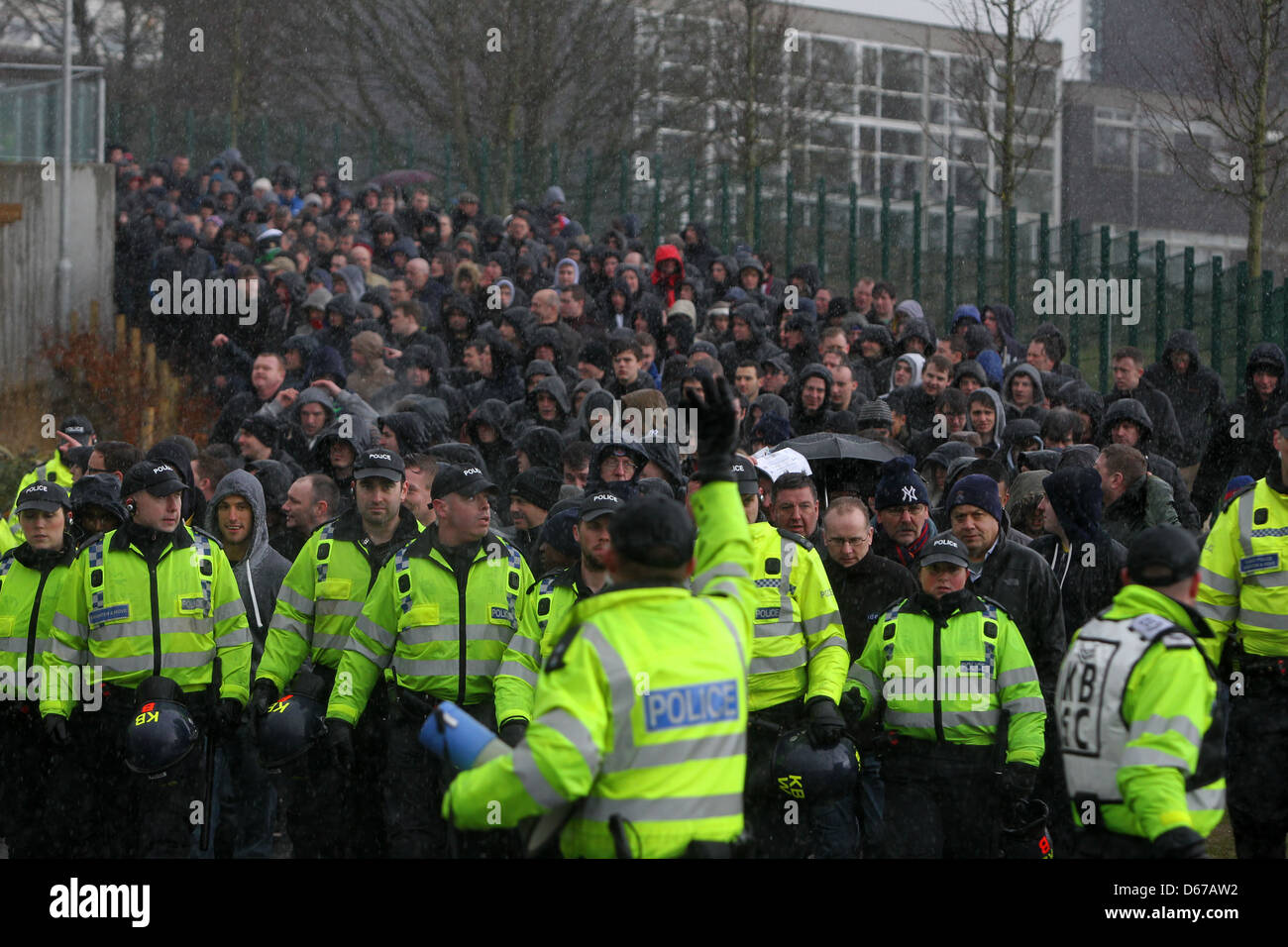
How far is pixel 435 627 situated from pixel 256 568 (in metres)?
1.66

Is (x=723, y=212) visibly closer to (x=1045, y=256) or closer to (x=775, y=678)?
(x=1045, y=256)

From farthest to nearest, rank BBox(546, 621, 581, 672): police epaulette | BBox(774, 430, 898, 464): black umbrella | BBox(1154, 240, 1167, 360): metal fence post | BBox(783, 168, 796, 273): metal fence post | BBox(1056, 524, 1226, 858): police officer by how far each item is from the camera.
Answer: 1. BBox(783, 168, 796, 273): metal fence post
2. BBox(1154, 240, 1167, 360): metal fence post
3. BBox(774, 430, 898, 464): black umbrella
4. BBox(1056, 524, 1226, 858): police officer
5. BBox(546, 621, 581, 672): police epaulette

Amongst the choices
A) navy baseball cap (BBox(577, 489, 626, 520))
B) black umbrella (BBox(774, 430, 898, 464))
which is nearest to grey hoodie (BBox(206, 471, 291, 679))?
navy baseball cap (BBox(577, 489, 626, 520))

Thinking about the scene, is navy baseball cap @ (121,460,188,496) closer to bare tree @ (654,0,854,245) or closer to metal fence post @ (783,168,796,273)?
metal fence post @ (783,168,796,273)

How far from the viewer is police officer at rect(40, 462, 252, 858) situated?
752 centimetres

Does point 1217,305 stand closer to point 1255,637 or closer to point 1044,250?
point 1044,250

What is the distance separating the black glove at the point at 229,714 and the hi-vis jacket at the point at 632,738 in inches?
125

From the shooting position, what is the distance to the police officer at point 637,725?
14.9 ft

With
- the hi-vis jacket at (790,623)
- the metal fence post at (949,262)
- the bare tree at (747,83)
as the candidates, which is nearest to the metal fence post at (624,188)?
the bare tree at (747,83)

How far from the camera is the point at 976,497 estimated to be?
7496 mm

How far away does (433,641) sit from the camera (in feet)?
23.9

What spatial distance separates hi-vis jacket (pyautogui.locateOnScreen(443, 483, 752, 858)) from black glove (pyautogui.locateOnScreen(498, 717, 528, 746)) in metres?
1.94
